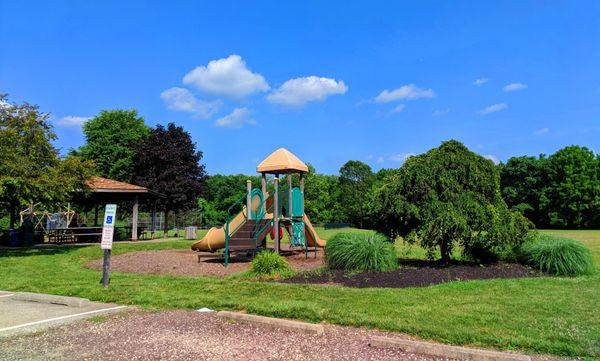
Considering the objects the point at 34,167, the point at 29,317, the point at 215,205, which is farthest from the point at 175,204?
the point at 215,205

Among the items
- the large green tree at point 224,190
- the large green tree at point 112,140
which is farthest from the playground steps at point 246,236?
the large green tree at point 224,190

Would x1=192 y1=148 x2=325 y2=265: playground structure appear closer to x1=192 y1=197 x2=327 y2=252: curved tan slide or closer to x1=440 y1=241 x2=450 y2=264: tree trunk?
x1=192 y1=197 x2=327 y2=252: curved tan slide

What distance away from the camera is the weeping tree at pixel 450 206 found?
9.90 m

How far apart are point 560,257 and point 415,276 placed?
10.7 feet

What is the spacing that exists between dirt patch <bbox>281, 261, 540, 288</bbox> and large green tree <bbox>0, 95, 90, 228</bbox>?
1050 centimetres

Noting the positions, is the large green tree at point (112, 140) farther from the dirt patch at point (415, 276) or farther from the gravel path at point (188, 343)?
the gravel path at point (188, 343)

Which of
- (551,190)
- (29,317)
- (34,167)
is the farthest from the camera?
(551,190)

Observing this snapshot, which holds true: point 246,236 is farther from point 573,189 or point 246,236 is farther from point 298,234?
point 573,189

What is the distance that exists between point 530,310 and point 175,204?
3011 centimetres

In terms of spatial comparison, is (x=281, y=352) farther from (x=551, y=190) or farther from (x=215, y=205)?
(x=215, y=205)

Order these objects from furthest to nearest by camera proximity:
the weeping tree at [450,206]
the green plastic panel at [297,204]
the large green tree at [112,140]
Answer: the large green tree at [112,140]
the green plastic panel at [297,204]
the weeping tree at [450,206]

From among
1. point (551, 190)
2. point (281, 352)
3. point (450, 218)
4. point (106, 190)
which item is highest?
point (551, 190)

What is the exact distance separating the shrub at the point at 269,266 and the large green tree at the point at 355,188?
55775 millimetres

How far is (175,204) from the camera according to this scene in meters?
33.7
